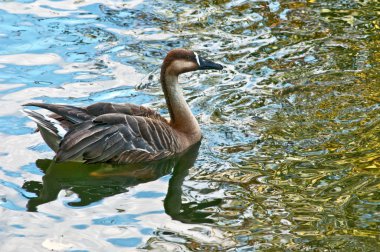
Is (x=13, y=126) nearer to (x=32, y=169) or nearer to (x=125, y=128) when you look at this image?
(x=32, y=169)

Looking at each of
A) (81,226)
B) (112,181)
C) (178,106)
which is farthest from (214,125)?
(81,226)

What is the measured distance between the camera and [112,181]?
10.3m

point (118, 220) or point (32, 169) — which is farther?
point (32, 169)

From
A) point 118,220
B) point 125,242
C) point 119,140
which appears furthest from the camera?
point 119,140

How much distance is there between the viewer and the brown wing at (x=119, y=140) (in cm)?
1030

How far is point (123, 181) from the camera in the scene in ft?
33.7

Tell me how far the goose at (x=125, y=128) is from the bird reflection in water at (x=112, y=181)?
14cm

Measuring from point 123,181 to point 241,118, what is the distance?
1993 mm

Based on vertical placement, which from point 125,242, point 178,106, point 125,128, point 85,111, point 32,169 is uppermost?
point 85,111

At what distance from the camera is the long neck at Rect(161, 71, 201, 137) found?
Result: 11.1 m

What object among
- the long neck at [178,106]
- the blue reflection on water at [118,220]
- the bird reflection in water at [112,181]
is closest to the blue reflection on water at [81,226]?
the blue reflection on water at [118,220]


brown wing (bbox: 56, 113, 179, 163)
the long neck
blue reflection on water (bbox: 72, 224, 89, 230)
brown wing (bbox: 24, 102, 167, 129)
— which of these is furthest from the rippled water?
brown wing (bbox: 24, 102, 167, 129)

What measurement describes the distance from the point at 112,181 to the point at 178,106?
1.45 m

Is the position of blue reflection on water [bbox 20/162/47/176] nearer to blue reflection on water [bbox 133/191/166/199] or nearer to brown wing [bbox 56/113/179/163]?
brown wing [bbox 56/113/179/163]
